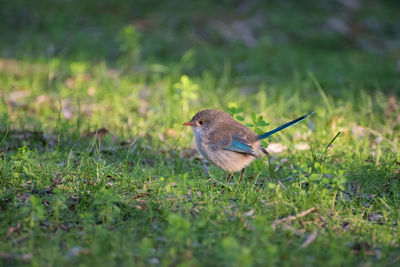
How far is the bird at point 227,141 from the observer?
4.82 metres

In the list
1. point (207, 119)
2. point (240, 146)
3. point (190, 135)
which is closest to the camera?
point (240, 146)

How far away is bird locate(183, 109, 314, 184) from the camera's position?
4.82 m

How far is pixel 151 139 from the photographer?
5781 mm

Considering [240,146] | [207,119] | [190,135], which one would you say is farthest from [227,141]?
[190,135]

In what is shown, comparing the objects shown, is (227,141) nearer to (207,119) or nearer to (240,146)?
(240,146)

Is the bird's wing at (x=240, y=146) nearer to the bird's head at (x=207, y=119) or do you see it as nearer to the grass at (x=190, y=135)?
the grass at (x=190, y=135)

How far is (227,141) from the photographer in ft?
16.2

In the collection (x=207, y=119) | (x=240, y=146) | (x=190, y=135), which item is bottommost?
(x=190, y=135)

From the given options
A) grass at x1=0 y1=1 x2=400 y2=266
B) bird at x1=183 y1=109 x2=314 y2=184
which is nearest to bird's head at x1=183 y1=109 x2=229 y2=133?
bird at x1=183 y1=109 x2=314 y2=184

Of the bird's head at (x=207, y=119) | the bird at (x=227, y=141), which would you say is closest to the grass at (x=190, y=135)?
the bird at (x=227, y=141)

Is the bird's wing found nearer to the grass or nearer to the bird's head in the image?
the grass

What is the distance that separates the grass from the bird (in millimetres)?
139

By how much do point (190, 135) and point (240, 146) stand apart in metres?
1.37

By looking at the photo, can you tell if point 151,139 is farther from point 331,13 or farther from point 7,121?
point 331,13
